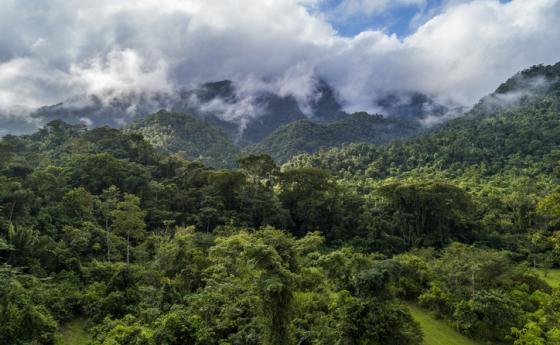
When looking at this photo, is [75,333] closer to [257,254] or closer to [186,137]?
[257,254]

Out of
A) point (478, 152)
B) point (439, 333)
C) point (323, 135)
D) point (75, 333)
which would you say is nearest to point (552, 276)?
point (439, 333)

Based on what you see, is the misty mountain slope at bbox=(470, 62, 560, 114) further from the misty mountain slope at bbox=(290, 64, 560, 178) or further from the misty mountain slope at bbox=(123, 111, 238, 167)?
the misty mountain slope at bbox=(123, 111, 238, 167)

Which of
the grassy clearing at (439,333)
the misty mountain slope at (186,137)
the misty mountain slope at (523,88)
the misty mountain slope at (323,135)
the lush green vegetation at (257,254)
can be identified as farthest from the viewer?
the misty mountain slope at (323,135)

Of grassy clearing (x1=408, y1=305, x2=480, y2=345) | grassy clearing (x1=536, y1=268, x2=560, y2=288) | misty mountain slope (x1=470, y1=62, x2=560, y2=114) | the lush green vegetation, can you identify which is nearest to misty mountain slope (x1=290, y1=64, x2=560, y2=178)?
the lush green vegetation

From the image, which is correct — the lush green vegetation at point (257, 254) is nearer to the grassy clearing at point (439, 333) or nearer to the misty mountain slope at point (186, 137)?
the grassy clearing at point (439, 333)

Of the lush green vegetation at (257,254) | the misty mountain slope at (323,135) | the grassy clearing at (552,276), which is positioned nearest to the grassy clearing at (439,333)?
the lush green vegetation at (257,254)
